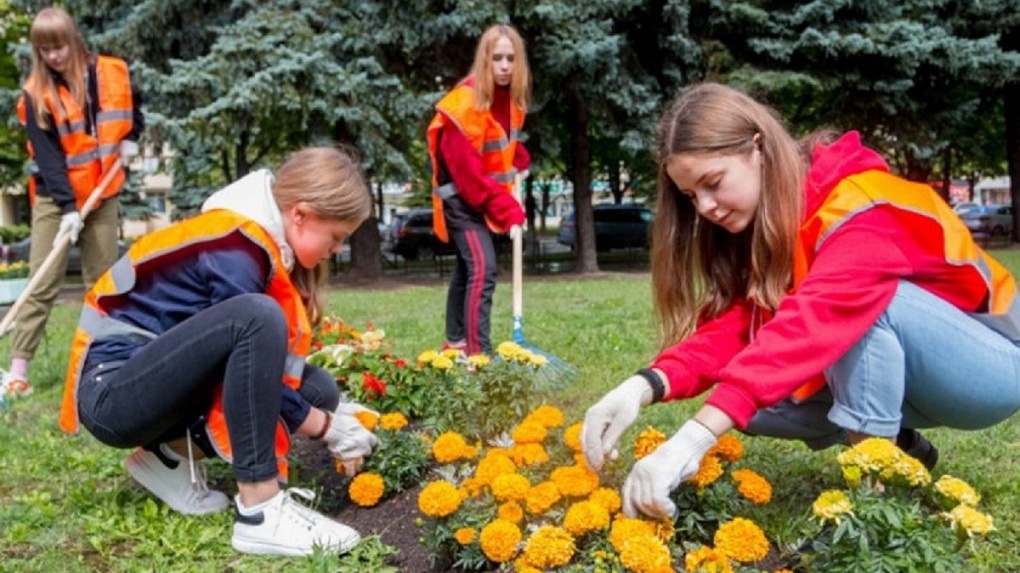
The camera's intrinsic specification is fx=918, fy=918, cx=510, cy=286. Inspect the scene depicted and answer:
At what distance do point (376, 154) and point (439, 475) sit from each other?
433 inches

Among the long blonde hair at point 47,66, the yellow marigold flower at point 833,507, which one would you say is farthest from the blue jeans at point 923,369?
the long blonde hair at point 47,66

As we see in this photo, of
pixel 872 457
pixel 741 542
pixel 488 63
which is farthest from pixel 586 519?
pixel 488 63

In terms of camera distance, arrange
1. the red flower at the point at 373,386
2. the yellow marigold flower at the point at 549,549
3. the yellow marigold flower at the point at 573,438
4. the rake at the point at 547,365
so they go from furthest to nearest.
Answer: the rake at the point at 547,365 → the red flower at the point at 373,386 → the yellow marigold flower at the point at 573,438 → the yellow marigold flower at the point at 549,549

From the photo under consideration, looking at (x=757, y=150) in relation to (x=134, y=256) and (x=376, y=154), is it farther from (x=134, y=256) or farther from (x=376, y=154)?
(x=376, y=154)

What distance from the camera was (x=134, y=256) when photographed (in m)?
2.72

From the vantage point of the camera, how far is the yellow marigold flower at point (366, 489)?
2830mm

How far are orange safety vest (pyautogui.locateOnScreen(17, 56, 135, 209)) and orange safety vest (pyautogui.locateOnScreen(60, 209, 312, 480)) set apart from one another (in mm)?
2729

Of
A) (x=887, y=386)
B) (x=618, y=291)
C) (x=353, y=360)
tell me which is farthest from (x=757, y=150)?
(x=618, y=291)

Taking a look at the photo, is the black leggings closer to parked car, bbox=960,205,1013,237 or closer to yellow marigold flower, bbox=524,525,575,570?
yellow marigold flower, bbox=524,525,575,570

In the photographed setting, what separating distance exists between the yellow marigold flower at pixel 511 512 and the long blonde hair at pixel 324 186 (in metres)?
1.04

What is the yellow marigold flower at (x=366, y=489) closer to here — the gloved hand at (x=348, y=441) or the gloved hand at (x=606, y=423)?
the gloved hand at (x=348, y=441)

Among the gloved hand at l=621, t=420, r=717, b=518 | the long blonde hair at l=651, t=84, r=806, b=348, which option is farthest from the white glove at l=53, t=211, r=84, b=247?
the gloved hand at l=621, t=420, r=717, b=518

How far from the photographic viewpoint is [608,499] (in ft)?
6.93

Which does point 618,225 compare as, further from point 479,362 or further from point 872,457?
point 872,457
